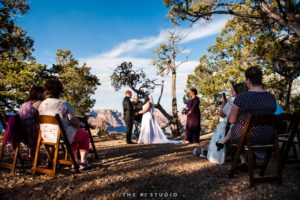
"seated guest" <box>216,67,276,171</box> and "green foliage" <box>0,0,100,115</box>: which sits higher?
"green foliage" <box>0,0,100,115</box>

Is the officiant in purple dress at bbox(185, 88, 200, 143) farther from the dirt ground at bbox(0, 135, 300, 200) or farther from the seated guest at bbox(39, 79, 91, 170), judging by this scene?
the seated guest at bbox(39, 79, 91, 170)

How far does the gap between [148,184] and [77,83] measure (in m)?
31.7

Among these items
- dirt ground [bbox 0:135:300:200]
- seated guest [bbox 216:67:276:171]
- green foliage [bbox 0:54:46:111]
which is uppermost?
green foliage [bbox 0:54:46:111]

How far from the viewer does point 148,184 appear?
4.34m

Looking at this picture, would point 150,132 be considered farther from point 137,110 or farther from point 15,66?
point 15,66

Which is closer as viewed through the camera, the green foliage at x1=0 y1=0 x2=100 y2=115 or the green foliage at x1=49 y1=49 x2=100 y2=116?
the green foliage at x1=0 y1=0 x2=100 y2=115

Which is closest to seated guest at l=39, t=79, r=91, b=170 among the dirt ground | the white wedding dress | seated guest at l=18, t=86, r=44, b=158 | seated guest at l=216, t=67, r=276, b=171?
seated guest at l=18, t=86, r=44, b=158

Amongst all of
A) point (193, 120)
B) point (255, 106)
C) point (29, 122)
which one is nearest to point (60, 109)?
point (29, 122)

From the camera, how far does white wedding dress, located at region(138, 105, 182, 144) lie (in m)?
12.0

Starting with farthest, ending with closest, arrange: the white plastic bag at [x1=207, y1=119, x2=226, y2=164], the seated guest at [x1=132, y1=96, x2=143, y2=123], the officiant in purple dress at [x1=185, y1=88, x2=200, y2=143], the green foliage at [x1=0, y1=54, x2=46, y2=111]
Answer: the green foliage at [x1=0, y1=54, x2=46, y2=111] < the seated guest at [x1=132, y1=96, x2=143, y2=123] < the officiant in purple dress at [x1=185, y1=88, x2=200, y2=143] < the white plastic bag at [x1=207, y1=119, x2=226, y2=164]

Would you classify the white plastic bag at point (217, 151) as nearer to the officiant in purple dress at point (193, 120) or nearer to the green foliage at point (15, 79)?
the officiant in purple dress at point (193, 120)

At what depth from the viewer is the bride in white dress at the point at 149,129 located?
12.0 metres

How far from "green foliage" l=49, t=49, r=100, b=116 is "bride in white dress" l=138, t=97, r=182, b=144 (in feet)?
69.9

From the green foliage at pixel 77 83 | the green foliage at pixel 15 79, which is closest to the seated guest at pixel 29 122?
the green foliage at pixel 15 79
